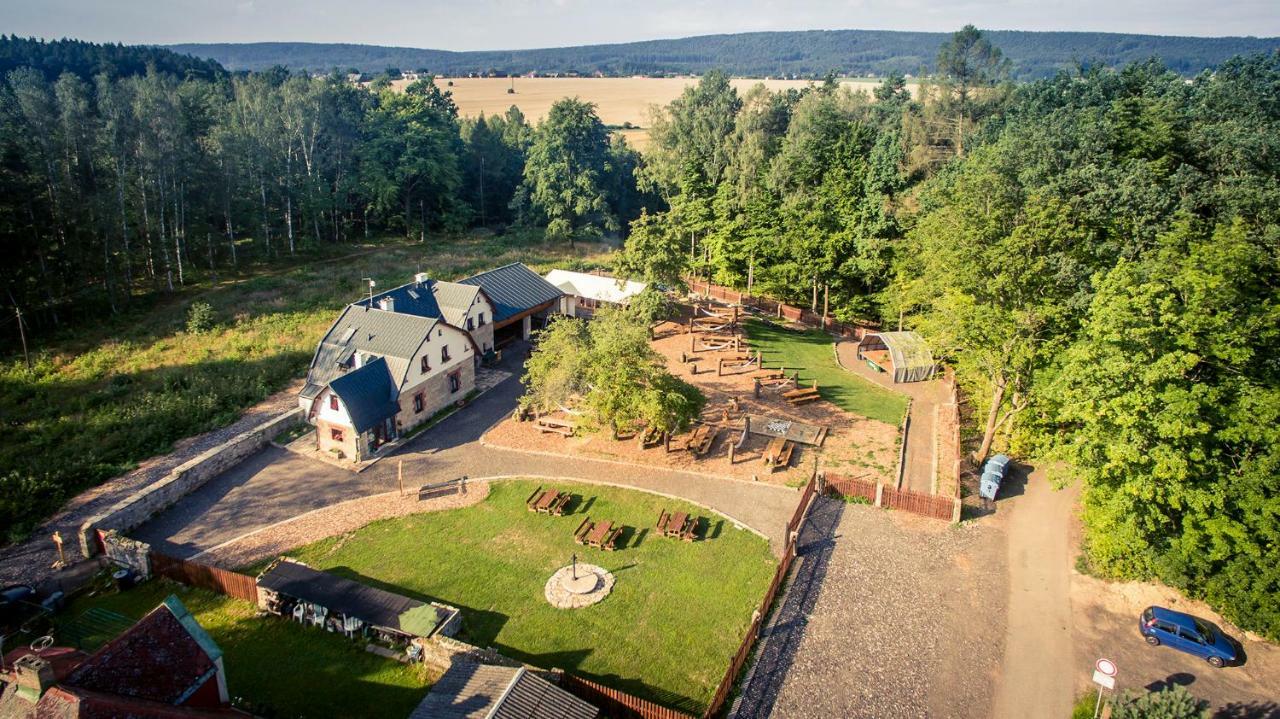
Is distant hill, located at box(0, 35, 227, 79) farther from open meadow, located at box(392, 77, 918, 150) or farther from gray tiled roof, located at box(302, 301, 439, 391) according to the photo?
gray tiled roof, located at box(302, 301, 439, 391)

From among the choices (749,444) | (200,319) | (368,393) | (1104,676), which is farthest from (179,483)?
(1104,676)

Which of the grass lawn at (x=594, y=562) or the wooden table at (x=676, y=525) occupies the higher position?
the wooden table at (x=676, y=525)

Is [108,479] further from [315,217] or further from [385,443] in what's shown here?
[315,217]

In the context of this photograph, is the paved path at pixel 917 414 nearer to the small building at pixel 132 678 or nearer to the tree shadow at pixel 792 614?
the tree shadow at pixel 792 614

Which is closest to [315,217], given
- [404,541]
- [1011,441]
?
[404,541]

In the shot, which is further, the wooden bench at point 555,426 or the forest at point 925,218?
the wooden bench at point 555,426

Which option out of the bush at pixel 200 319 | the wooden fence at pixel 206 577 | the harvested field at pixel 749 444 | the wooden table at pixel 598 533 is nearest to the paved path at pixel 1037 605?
the harvested field at pixel 749 444

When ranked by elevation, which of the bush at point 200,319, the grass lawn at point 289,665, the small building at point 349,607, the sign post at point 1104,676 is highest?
the bush at point 200,319
